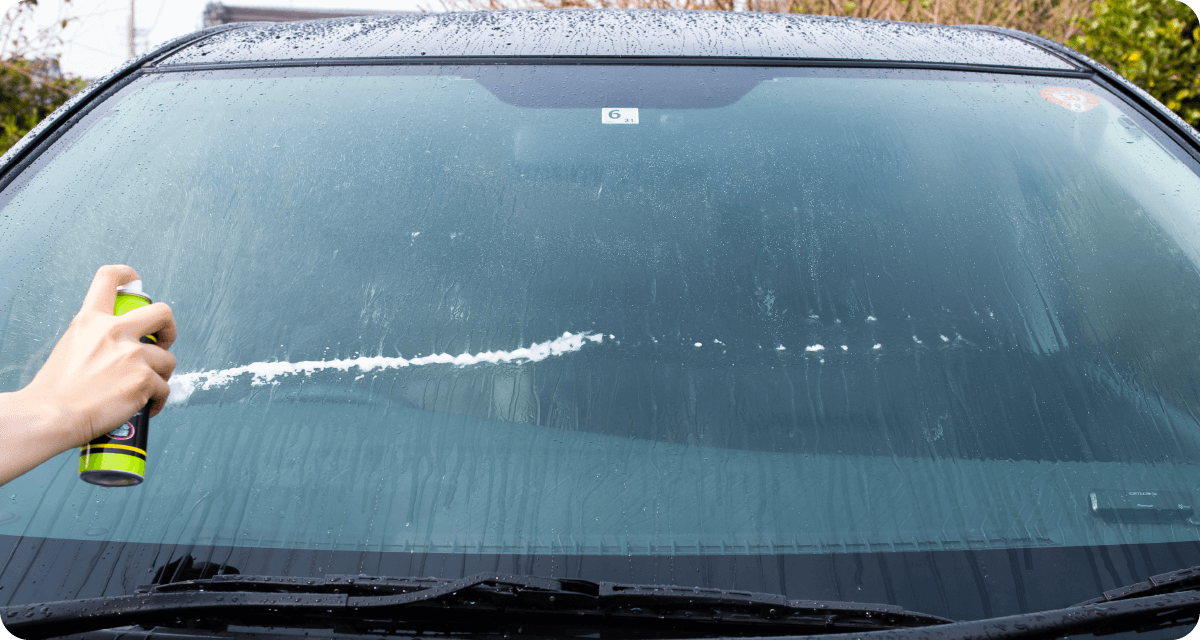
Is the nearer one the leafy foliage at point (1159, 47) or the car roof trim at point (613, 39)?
the car roof trim at point (613, 39)

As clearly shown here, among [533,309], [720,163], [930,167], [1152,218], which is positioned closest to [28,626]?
[533,309]

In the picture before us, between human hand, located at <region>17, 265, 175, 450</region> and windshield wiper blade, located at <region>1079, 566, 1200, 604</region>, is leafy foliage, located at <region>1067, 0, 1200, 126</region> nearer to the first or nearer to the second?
windshield wiper blade, located at <region>1079, 566, 1200, 604</region>

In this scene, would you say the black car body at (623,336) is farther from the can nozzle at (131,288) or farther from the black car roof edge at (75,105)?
the can nozzle at (131,288)

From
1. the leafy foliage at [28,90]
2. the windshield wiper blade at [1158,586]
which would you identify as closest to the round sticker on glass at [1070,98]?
the windshield wiper blade at [1158,586]

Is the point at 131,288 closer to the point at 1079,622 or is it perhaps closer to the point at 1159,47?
the point at 1079,622

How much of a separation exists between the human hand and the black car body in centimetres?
18

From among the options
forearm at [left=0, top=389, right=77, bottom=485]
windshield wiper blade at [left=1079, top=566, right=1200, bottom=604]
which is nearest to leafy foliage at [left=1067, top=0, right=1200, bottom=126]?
windshield wiper blade at [left=1079, top=566, right=1200, bottom=604]

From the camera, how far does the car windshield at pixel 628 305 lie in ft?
3.34

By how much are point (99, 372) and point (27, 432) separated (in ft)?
0.28

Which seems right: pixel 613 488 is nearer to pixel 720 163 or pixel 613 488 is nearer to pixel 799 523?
pixel 799 523

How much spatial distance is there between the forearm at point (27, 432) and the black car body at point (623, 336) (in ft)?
0.53

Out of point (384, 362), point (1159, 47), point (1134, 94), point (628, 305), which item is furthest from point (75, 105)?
point (1159, 47)

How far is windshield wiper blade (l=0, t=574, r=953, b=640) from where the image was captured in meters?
0.87

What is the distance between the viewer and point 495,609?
34.6 inches
